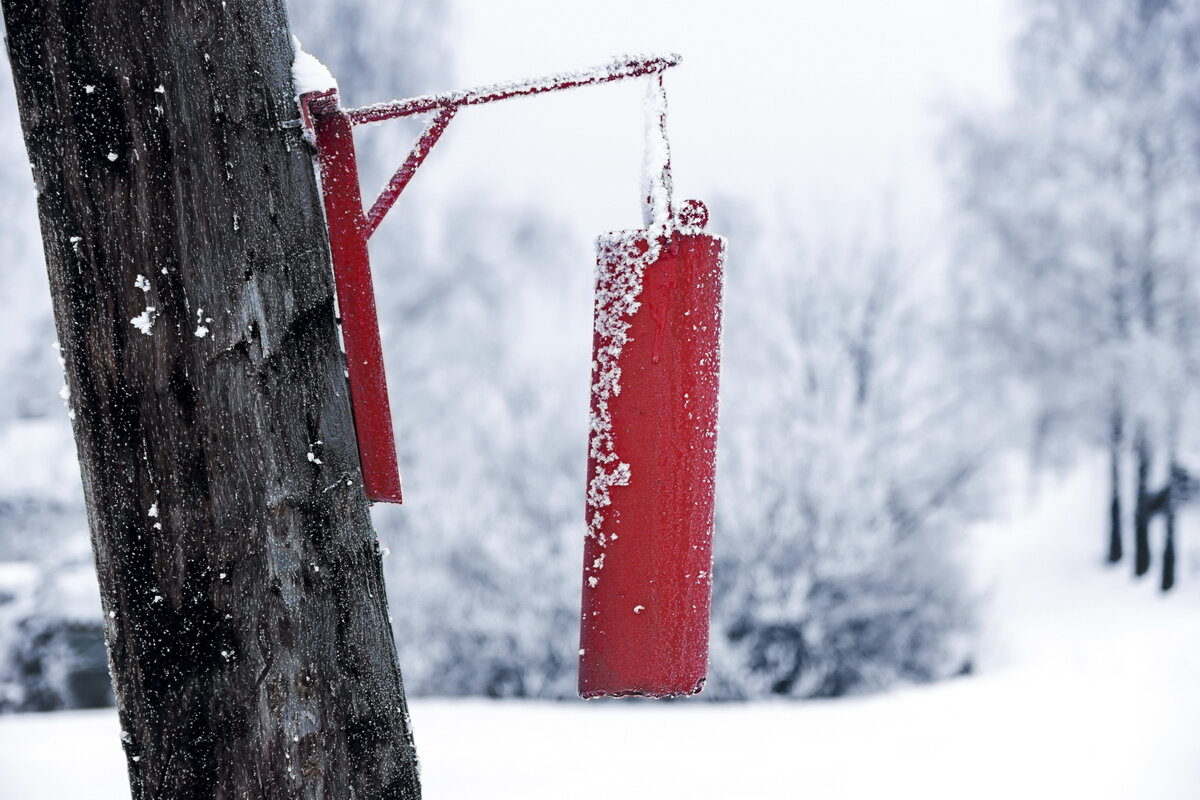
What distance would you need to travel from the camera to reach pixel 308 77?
994mm

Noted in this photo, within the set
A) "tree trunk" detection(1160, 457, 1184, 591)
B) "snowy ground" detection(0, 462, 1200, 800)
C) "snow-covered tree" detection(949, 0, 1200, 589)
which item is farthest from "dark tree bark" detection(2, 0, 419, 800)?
"tree trunk" detection(1160, 457, 1184, 591)

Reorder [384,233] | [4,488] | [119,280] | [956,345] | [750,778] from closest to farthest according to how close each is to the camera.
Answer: [119,280] → [750,778] → [4,488] → [384,233] → [956,345]

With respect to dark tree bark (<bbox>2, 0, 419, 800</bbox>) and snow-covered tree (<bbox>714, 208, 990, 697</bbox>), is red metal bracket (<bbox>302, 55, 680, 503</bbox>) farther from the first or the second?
snow-covered tree (<bbox>714, 208, 990, 697</bbox>)

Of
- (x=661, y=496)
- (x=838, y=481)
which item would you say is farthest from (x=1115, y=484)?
(x=661, y=496)

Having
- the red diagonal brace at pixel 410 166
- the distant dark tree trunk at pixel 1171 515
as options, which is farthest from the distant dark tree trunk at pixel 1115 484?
the red diagonal brace at pixel 410 166

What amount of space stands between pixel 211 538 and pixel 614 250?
0.57m

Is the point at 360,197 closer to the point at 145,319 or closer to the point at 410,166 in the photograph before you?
the point at 410,166

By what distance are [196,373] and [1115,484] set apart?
1176cm

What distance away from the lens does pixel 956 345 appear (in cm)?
1005

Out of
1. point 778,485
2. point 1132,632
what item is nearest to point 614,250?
point 778,485

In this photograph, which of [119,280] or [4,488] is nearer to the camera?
[119,280]

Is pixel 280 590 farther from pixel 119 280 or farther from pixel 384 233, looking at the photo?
pixel 384 233

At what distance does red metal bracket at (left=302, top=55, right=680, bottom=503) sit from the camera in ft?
3.29

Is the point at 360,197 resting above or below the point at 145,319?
above
